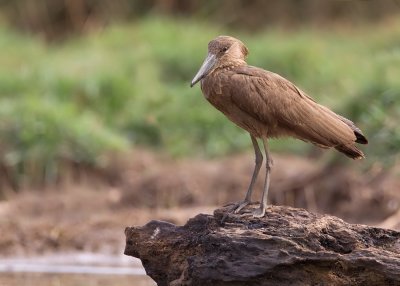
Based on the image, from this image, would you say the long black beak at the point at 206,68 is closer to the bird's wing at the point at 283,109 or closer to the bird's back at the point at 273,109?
the bird's back at the point at 273,109

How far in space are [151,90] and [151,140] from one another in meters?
1.03

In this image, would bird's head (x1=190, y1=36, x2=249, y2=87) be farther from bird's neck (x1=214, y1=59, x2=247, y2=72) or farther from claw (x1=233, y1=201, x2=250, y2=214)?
claw (x1=233, y1=201, x2=250, y2=214)

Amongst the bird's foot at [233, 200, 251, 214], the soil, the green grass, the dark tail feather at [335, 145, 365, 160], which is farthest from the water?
the dark tail feather at [335, 145, 365, 160]

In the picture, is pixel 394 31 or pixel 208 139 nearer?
pixel 208 139

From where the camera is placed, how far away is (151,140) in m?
13.3

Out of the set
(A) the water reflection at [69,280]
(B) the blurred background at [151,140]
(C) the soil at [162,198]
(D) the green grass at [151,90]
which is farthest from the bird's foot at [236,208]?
(D) the green grass at [151,90]

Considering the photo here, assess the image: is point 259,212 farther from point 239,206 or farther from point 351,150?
point 351,150

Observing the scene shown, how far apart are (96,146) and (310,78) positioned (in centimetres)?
365

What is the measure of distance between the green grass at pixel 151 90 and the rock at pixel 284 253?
439cm

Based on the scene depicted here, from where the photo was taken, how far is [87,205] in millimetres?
11781

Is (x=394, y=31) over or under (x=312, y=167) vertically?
over

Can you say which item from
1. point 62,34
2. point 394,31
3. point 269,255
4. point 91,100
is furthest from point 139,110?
point 269,255

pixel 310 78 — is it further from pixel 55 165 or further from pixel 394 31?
pixel 55 165

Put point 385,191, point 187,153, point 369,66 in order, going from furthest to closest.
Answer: point 369,66, point 187,153, point 385,191
